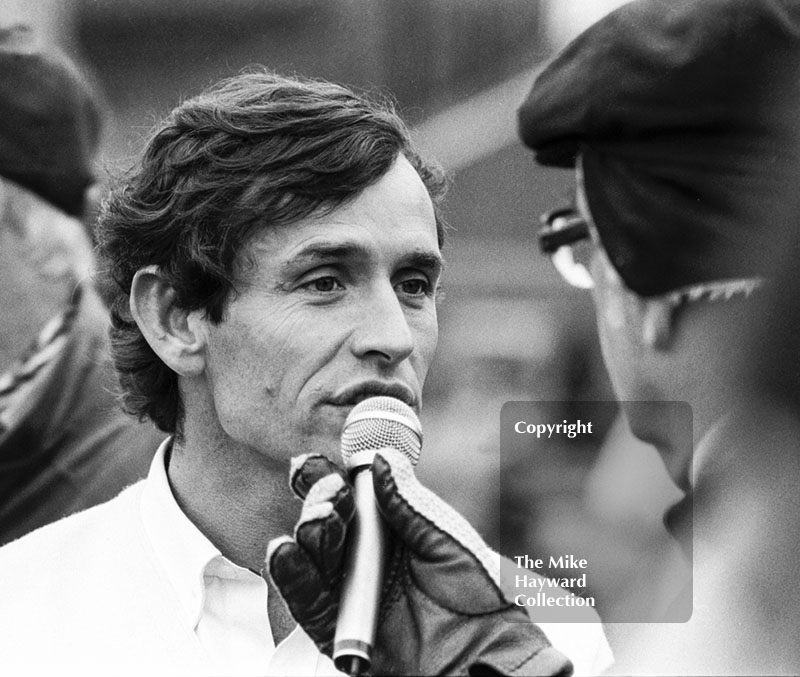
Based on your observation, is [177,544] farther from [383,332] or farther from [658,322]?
[658,322]

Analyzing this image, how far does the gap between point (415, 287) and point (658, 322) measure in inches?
22.3

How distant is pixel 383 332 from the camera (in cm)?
192

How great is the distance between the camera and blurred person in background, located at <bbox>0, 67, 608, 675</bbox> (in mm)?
1966

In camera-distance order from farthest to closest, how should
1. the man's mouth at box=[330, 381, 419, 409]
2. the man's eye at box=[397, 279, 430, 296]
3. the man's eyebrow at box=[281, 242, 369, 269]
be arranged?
the man's eye at box=[397, 279, 430, 296], the man's eyebrow at box=[281, 242, 369, 269], the man's mouth at box=[330, 381, 419, 409]

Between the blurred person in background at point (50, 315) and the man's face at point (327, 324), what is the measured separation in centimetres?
61

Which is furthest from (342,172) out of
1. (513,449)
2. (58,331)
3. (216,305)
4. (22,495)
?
(22,495)

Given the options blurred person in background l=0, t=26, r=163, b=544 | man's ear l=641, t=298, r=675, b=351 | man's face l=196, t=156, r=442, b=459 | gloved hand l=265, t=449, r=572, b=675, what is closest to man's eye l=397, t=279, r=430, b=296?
man's face l=196, t=156, r=442, b=459

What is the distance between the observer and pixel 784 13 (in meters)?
2.22

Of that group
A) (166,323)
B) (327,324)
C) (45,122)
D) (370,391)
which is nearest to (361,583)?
(370,391)

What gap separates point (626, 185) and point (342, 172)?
0.64 m

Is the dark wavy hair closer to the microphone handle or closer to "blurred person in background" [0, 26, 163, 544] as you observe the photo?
"blurred person in background" [0, 26, 163, 544]

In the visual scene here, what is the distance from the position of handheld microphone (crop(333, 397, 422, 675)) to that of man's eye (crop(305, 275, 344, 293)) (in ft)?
1.23

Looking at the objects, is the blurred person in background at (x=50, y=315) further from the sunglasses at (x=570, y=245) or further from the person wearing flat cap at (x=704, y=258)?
the person wearing flat cap at (x=704, y=258)

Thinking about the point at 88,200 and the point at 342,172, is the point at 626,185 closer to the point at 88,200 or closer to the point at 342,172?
the point at 342,172
